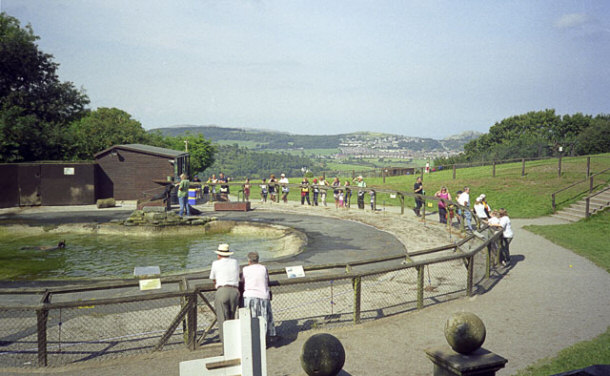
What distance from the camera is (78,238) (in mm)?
19984

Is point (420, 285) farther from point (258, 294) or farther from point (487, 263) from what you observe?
point (258, 294)

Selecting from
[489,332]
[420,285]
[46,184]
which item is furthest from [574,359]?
[46,184]

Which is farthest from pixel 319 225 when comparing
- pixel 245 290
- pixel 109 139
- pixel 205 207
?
pixel 109 139

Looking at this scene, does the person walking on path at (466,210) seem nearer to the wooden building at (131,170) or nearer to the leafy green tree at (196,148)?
the wooden building at (131,170)

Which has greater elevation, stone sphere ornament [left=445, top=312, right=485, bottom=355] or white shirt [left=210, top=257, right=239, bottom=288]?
stone sphere ornament [left=445, top=312, right=485, bottom=355]

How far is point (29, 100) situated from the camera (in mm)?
43469

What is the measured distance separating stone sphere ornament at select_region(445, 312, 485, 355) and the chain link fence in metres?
3.79

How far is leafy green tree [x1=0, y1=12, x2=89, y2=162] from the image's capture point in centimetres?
3459

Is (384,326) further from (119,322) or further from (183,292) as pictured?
(119,322)

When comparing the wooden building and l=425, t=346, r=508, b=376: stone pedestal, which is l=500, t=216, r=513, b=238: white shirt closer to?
l=425, t=346, r=508, b=376: stone pedestal

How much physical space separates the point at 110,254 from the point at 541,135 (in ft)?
302

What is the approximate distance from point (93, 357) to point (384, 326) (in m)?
5.28

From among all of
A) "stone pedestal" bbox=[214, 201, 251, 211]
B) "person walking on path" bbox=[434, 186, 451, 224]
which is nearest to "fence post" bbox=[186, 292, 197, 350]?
"person walking on path" bbox=[434, 186, 451, 224]

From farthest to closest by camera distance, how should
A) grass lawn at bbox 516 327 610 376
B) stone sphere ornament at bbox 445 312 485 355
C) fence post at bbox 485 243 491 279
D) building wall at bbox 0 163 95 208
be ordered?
building wall at bbox 0 163 95 208 < fence post at bbox 485 243 491 279 < grass lawn at bbox 516 327 610 376 < stone sphere ornament at bbox 445 312 485 355
